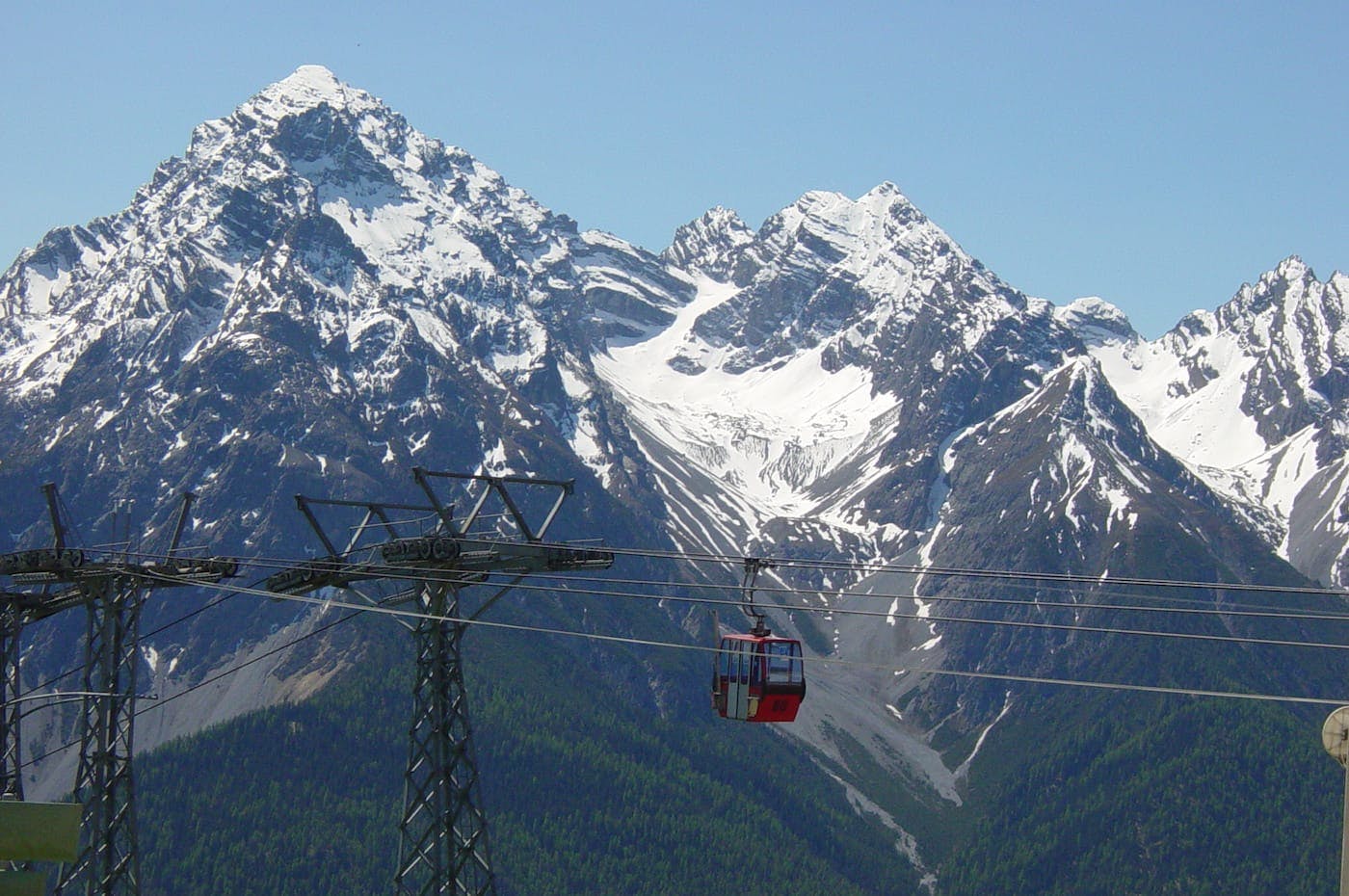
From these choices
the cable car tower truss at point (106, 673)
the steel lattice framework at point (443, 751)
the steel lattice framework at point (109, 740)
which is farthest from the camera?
the cable car tower truss at point (106, 673)

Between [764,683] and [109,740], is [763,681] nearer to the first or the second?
[764,683]

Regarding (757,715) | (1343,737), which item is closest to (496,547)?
(757,715)

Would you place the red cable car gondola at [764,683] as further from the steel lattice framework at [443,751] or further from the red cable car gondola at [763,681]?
the steel lattice framework at [443,751]

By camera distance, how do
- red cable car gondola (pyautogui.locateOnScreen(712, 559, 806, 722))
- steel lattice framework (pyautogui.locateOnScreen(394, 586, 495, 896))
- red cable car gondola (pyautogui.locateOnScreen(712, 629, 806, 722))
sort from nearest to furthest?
steel lattice framework (pyautogui.locateOnScreen(394, 586, 495, 896))
red cable car gondola (pyautogui.locateOnScreen(712, 559, 806, 722))
red cable car gondola (pyautogui.locateOnScreen(712, 629, 806, 722))

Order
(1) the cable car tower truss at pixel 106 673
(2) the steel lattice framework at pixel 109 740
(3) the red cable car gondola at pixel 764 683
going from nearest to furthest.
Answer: (2) the steel lattice framework at pixel 109 740, (1) the cable car tower truss at pixel 106 673, (3) the red cable car gondola at pixel 764 683

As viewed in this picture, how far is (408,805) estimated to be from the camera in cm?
6969

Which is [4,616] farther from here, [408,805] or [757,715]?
[757,715]

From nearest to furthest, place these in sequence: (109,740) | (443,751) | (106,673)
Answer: (443,751), (109,740), (106,673)

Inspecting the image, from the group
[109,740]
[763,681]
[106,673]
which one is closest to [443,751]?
[763,681]

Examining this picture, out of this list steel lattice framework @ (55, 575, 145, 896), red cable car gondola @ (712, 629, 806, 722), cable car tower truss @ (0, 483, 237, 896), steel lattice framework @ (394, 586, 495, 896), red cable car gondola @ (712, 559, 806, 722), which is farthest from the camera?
red cable car gondola @ (712, 629, 806, 722)

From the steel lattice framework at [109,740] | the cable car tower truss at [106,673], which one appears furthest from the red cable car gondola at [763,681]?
the steel lattice framework at [109,740]

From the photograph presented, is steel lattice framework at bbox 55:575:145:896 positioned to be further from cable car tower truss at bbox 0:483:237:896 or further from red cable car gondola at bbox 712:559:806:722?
red cable car gondola at bbox 712:559:806:722

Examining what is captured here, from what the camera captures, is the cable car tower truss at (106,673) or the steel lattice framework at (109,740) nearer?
the steel lattice framework at (109,740)

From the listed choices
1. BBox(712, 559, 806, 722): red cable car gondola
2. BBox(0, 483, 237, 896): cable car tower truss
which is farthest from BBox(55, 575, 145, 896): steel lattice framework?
BBox(712, 559, 806, 722): red cable car gondola
